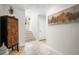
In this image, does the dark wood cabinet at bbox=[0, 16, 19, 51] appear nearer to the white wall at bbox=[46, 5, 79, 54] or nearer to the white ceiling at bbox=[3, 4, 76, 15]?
the white ceiling at bbox=[3, 4, 76, 15]

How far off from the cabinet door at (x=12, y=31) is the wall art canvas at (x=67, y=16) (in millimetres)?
642

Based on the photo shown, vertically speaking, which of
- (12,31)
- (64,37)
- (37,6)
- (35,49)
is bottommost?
(35,49)

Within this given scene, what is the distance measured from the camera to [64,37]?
2.29m

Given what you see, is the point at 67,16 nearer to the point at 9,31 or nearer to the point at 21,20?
the point at 21,20

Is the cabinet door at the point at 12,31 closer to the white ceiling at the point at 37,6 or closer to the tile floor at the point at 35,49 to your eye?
the tile floor at the point at 35,49

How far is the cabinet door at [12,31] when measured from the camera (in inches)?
89.0

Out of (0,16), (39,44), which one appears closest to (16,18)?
(0,16)

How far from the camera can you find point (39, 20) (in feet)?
7.85

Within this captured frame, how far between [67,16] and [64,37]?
0.38 meters

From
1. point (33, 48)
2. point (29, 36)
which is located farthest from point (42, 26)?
point (33, 48)

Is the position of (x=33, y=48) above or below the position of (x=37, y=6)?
below

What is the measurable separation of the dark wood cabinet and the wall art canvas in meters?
0.66

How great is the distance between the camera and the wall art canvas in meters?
2.22
